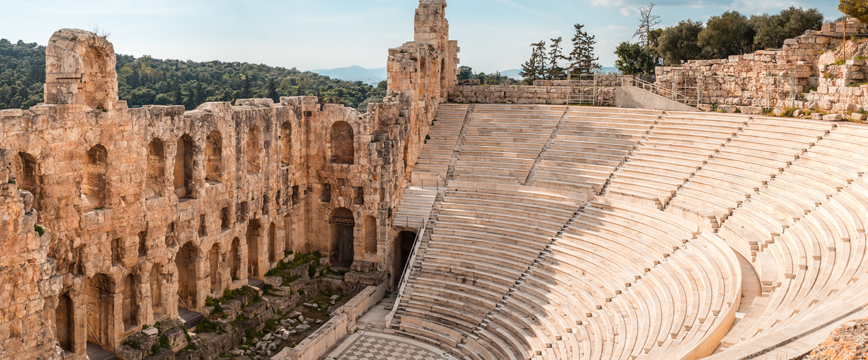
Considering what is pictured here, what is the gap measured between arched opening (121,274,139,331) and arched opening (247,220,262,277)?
18.7 feet

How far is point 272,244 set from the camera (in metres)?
27.3

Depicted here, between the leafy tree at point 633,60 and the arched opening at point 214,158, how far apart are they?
1208 inches

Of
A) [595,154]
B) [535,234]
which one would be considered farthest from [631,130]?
[535,234]

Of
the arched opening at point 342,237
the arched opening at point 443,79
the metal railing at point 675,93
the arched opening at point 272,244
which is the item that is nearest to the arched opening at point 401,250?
the arched opening at point 342,237

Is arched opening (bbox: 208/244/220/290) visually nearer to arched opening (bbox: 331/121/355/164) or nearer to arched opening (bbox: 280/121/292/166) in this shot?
arched opening (bbox: 280/121/292/166)

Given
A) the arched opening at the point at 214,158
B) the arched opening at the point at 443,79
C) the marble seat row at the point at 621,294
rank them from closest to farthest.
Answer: the marble seat row at the point at 621,294 < the arched opening at the point at 214,158 < the arched opening at the point at 443,79

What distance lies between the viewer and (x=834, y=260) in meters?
15.7

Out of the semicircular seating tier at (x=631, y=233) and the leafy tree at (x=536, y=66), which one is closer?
the semicircular seating tier at (x=631, y=233)

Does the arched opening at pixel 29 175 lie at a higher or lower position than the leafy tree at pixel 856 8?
lower

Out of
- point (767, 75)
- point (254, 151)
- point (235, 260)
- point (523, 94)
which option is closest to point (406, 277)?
point (235, 260)

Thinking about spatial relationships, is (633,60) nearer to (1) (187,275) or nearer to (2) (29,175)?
(1) (187,275)

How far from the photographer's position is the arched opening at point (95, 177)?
1945cm

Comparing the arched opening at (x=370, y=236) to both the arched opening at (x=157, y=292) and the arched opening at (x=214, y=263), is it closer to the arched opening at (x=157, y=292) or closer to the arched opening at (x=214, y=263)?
the arched opening at (x=214, y=263)

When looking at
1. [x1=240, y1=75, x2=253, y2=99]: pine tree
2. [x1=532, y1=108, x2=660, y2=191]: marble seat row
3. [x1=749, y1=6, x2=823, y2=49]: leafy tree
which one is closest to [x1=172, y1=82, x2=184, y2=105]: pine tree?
[x1=240, y1=75, x2=253, y2=99]: pine tree
